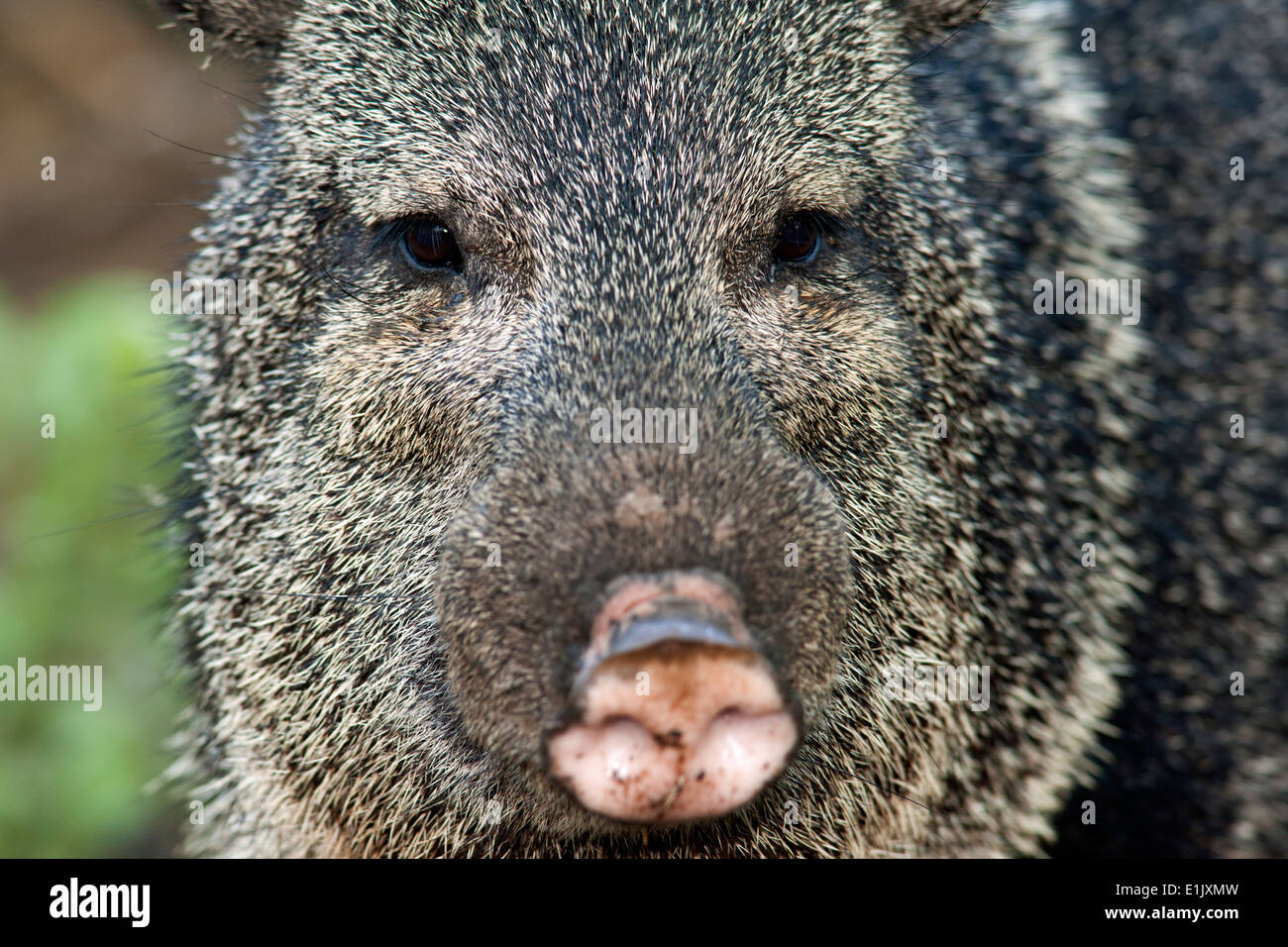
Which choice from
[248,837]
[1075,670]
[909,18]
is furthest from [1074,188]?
[248,837]

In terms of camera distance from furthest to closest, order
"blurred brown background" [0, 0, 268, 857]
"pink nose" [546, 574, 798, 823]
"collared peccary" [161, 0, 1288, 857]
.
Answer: "blurred brown background" [0, 0, 268, 857], "collared peccary" [161, 0, 1288, 857], "pink nose" [546, 574, 798, 823]

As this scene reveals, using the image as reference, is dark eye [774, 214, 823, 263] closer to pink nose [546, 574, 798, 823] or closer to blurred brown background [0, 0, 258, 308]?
pink nose [546, 574, 798, 823]

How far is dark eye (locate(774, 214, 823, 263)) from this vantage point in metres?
3.34

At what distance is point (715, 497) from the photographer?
2.65 m

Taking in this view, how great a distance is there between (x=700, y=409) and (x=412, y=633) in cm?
97

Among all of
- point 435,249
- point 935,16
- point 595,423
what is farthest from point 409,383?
point 935,16

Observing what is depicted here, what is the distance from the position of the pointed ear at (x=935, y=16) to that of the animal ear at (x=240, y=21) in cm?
176

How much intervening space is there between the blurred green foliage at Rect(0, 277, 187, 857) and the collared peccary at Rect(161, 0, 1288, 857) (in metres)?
1.35

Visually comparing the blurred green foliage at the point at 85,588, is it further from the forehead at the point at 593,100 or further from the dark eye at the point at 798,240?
the dark eye at the point at 798,240

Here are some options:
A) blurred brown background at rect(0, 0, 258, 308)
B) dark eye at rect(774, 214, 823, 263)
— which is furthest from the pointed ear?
blurred brown background at rect(0, 0, 258, 308)

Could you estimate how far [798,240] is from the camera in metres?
3.36

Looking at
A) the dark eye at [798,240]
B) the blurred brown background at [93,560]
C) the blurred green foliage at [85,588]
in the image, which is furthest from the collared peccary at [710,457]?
the blurred green foliage at [85,588]

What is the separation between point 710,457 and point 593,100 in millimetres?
1035

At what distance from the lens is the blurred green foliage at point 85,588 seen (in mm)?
5113
